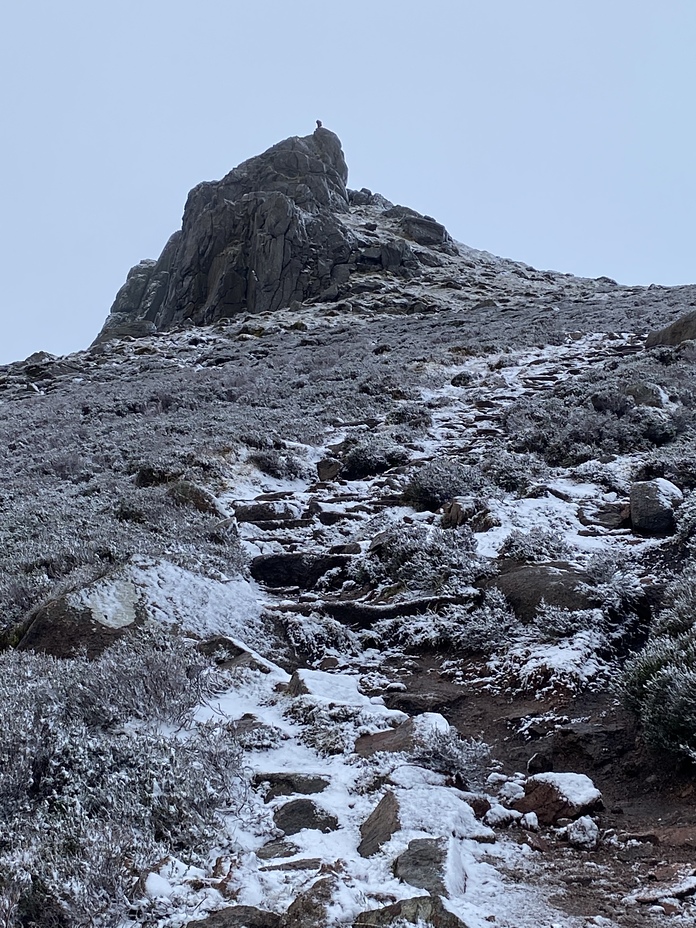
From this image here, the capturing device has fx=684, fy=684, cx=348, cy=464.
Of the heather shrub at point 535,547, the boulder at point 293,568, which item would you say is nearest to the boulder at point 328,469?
the boulder at point 293,568

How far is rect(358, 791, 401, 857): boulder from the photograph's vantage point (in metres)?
3.63

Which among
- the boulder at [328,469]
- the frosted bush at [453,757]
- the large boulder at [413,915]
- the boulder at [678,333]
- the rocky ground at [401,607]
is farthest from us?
the boulder at [678,333]

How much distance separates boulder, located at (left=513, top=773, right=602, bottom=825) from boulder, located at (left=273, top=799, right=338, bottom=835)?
45.3 inches

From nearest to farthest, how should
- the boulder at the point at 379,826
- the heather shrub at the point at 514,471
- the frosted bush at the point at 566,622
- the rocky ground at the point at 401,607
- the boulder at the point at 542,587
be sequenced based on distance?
1. the rocky ground at the point at 401,607
2. the boulder at the point at 379,826
3. the frosted bush at the point at 566,622
4. the boulder at the point at 542,587
5. the heather shrub at the point at 514,471

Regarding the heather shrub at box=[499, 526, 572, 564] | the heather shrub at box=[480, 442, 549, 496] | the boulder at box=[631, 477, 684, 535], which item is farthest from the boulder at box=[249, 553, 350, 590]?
the boulder at box=[631, 477, 684, 535]

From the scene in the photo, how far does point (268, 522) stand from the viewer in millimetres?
9562

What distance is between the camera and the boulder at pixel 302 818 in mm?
3896

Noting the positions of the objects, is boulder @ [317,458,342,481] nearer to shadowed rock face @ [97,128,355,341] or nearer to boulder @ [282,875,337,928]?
boulder @ [282,875,337,928]

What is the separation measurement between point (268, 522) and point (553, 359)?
1460 cm

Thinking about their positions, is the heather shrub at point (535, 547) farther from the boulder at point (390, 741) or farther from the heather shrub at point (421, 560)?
the boulder at point (390, 741)

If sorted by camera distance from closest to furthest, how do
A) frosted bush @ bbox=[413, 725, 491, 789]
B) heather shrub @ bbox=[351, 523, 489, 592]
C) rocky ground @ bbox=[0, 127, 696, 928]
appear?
rocky ground @ bbox=[0, 127, 696, 928] < frosted bush @ bbox=[413, 725, 491, 789] < heather shrub @ bbox=[351, 523, 489, 592]

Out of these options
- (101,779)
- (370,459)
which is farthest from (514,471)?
(101,779)

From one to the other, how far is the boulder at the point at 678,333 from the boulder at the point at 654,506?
465 inches

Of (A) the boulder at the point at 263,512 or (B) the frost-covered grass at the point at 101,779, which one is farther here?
(A) the boulder at the point at 263,512
